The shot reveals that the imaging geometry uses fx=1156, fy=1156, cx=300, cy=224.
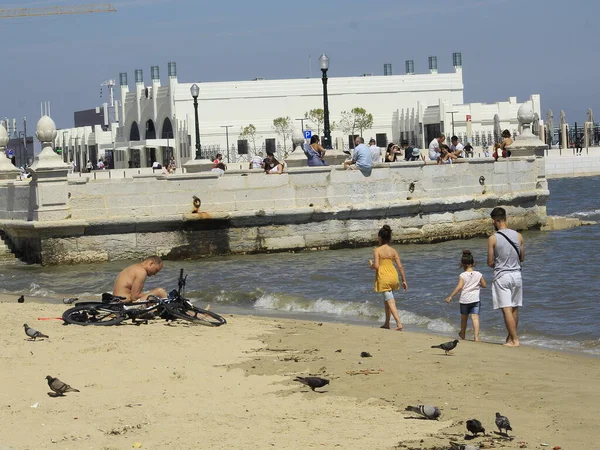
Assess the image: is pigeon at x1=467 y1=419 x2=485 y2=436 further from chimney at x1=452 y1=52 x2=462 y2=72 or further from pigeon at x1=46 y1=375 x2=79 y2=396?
chimney at x1=452 y1=52 x2=462 y2=72

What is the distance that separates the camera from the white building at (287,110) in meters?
75.5

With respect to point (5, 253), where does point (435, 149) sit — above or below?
above

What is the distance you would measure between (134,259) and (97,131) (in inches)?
2668

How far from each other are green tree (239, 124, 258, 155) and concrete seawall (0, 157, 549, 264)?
51.0m

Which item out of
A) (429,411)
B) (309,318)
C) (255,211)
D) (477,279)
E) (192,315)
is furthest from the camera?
(255,211)

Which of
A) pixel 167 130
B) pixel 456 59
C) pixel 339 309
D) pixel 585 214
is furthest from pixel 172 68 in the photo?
pixel 339 309

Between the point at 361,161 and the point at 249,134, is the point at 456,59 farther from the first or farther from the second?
the point at 361,161

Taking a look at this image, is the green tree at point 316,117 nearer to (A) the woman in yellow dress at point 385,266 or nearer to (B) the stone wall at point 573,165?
(B) the stone wall at point 573,165

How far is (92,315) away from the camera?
1167cm

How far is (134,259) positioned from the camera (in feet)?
69.9

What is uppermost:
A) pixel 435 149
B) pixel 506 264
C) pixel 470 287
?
pixel 435 149

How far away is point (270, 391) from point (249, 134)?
2657 inches

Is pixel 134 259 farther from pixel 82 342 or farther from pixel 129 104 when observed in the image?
pixel 129 104

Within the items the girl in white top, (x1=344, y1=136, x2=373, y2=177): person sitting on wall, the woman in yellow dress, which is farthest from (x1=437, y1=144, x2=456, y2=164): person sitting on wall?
the girl in white top
